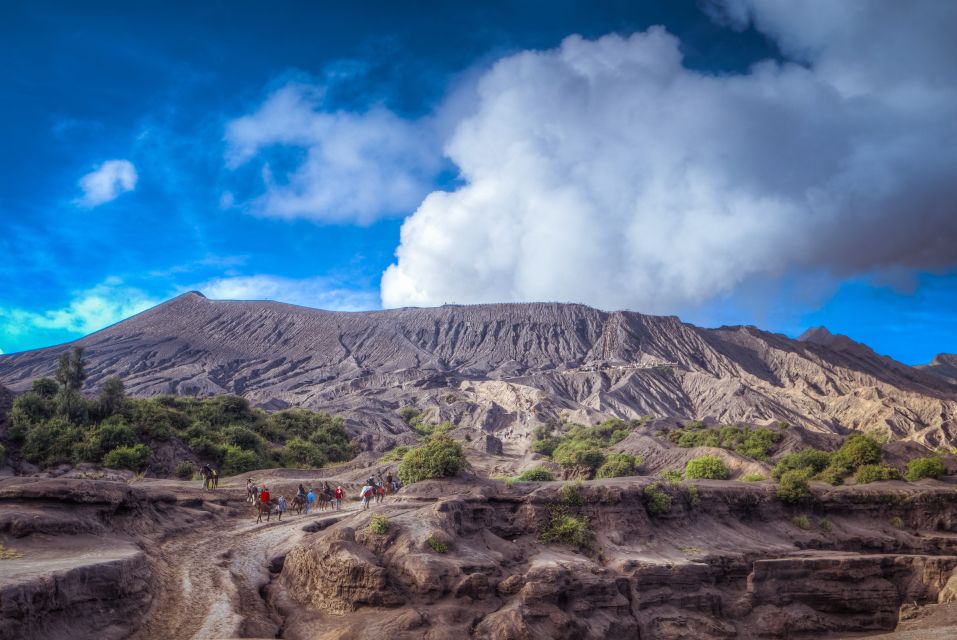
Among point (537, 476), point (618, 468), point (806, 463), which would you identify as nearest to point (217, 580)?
point (537, 476)

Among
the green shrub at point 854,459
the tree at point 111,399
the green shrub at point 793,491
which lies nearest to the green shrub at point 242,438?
the tree at point 111,399

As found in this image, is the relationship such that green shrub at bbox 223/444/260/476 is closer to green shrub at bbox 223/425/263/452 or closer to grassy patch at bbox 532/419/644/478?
green shrub at bbox 223/425/263/452

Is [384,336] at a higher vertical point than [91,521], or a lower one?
higher

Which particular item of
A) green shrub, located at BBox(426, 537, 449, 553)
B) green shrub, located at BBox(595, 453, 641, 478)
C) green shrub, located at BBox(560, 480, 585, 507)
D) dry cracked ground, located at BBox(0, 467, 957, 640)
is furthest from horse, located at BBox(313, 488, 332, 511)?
green shrub, located at BBox(595, 453, 641, 478)

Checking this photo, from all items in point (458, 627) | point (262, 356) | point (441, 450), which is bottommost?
point (458, 627)

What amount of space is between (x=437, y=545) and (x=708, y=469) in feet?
94.0

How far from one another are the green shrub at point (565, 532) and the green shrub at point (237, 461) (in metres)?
32.0

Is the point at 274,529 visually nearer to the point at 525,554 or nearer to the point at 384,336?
the point at 525,554

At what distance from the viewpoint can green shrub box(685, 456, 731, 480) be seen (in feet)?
132

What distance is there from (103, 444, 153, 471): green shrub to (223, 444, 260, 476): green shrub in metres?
6.37

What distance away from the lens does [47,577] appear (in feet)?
42.8

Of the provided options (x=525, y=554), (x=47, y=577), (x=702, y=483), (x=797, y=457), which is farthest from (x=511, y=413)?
(x=47, y=577)

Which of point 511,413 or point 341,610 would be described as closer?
point 341,610

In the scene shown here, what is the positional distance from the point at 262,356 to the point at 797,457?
120389mm
